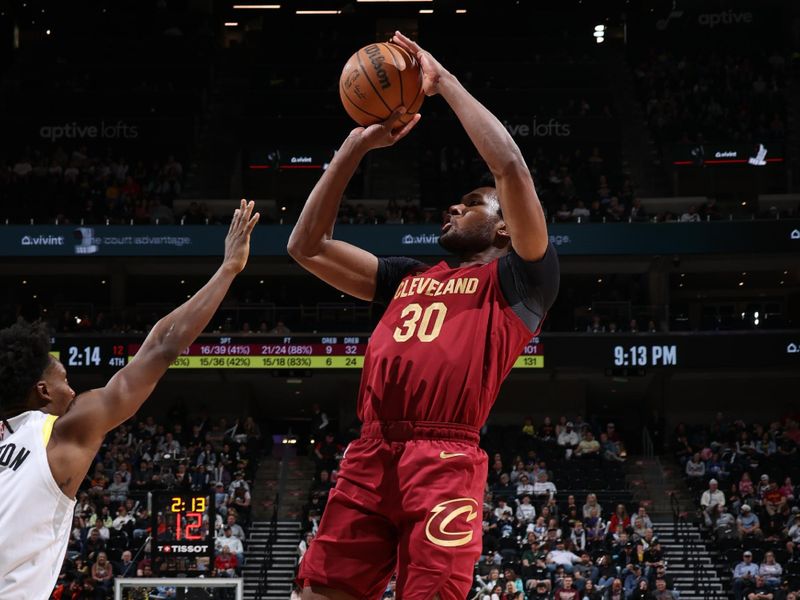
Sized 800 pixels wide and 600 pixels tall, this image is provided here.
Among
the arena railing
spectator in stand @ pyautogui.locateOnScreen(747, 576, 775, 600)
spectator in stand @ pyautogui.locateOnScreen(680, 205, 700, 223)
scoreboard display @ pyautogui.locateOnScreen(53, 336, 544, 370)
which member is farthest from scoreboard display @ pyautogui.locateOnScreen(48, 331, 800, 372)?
spectator in stand @ pyautogui.locateOnScreen(747, 576, 775, 600)

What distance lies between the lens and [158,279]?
1208 inches

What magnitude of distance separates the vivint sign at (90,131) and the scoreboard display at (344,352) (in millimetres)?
8182

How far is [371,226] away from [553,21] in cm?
1458

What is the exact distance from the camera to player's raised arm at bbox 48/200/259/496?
3713 mm

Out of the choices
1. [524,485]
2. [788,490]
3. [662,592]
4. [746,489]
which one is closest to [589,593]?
[662,592]

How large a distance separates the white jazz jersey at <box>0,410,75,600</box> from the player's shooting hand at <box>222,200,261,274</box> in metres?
0.86

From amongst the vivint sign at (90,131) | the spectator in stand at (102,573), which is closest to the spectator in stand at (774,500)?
the spectator in stand at (102,573)

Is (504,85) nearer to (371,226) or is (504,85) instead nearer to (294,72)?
(294,72)

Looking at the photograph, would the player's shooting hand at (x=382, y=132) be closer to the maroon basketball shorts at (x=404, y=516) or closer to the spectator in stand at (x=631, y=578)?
the maroon basketball shorts at (x=404, y=516)

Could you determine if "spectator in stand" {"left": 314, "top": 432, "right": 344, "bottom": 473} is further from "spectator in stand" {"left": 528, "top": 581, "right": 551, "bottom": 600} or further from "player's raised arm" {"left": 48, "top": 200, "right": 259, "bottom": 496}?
"player's raised arm" {"left": 48, "top": 200, "right": 259, "bottom": 496}

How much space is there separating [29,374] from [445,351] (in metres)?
1.36

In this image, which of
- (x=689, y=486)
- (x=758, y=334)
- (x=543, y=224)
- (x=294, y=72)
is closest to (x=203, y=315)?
(x=543, y=224)

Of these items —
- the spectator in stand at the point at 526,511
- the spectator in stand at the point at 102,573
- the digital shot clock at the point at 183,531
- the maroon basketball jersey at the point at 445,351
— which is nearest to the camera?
the maroon basketball jersey at the point at 445,351

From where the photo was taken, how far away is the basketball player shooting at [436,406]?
3805 millimetres
